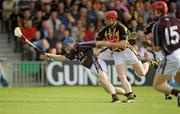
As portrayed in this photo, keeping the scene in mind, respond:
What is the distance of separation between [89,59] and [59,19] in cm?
956

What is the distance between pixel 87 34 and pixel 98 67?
374 inches

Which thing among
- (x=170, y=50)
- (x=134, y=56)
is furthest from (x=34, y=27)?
(x=170, y=50)

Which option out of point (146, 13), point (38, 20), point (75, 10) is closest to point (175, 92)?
point (38, 20)

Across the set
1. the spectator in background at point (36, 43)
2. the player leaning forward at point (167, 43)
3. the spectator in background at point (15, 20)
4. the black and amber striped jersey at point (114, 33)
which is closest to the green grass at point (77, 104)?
the player leaning forward at point (167, 43)

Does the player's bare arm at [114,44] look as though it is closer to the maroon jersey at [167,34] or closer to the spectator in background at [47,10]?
the maroon jersey at [167,34]

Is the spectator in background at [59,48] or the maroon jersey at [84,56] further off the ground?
the spectator in background at [59,48]

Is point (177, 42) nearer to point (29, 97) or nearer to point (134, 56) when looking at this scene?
point (134, 56)

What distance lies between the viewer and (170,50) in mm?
12742

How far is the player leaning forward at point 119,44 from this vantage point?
15.7 m

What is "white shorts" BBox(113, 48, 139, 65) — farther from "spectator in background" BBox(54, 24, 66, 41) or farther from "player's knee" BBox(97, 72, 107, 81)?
"spectator in background" BBox(54, 24, 66, 41)

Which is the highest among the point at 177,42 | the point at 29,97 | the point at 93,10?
the point at 93,10

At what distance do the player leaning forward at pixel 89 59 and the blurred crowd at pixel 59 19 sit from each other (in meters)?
7.70

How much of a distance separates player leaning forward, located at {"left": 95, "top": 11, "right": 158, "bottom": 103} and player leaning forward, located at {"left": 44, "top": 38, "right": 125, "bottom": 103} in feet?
1.12

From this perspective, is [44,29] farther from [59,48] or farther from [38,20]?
[59,48]
